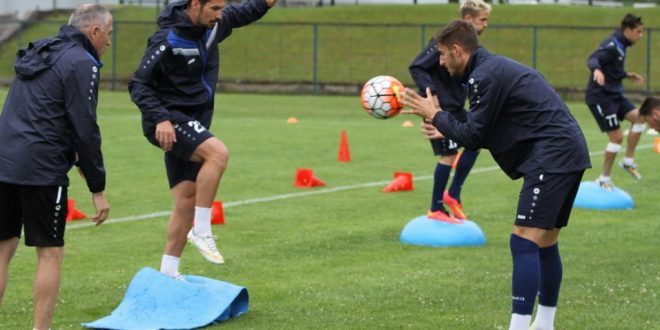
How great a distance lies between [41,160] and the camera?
A: 21.9 feet

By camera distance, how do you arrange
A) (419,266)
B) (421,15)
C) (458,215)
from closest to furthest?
(419,266)
(458,215)
(421,15)

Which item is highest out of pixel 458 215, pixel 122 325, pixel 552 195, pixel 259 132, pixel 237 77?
pixel 552 195

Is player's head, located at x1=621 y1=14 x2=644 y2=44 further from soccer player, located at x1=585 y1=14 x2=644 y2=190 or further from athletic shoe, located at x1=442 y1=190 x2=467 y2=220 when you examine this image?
athletic shoe, located at x1=442 y1=190 x2=467 y2=220

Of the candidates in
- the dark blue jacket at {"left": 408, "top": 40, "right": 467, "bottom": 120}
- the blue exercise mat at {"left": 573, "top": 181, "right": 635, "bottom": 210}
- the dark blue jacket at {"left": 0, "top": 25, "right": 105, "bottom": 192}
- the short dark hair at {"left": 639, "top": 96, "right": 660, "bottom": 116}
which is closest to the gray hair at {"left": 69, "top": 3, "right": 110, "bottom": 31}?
the dark blue jacket at {"left": 0, "top": 25, "right": 105, "bottom": 192}

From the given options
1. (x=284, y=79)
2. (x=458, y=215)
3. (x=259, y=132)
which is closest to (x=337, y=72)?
(x=284, y=79)

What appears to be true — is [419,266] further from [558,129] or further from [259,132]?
[259,132]

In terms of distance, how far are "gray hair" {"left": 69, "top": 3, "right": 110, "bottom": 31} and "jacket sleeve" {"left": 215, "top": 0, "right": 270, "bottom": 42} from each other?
1.97 meters

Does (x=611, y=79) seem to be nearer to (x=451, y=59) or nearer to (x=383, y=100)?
(x=383, y=100)

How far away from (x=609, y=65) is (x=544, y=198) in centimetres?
959

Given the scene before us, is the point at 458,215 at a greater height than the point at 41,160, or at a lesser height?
lesser

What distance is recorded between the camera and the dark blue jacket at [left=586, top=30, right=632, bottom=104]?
16094mm

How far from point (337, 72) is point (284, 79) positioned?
2.50m

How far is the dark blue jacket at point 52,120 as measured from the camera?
664 centimetres

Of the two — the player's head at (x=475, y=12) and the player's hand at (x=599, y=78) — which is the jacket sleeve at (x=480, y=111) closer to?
the player's head at (x=475, y=12)
